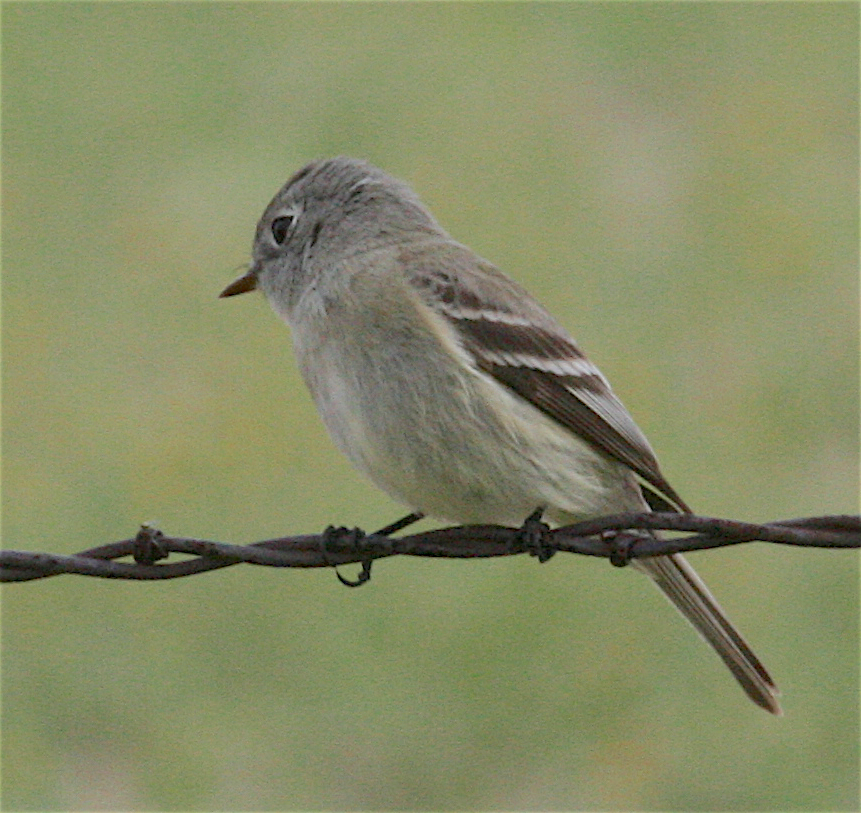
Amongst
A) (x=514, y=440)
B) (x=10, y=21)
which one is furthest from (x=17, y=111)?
(x=514, y=440)

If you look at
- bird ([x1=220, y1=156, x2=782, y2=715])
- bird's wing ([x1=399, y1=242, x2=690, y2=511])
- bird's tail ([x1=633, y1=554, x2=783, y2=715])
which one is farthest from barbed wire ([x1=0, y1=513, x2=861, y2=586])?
bird's tail ([x1=633, y1=554, x2=783, y2=715])

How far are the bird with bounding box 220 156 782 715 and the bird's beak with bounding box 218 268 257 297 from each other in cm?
59

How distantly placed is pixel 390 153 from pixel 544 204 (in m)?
1.20

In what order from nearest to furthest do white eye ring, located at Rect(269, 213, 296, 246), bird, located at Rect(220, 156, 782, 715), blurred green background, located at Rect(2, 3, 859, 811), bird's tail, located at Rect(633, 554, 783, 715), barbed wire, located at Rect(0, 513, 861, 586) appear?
barbed wire, located at Rect(0, 513, 861, 586), bird, located at Rect(220, 156, 782, 715), bird's tail, located at Rect(633, 554, 783, 715), white eye ring, located at Rect(269, 213, 296, 246), blurred green background, located at Rect(2, 3, 859, 811)

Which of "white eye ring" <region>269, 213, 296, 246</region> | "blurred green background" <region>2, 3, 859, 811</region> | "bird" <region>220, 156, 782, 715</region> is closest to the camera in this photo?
"bird" <region>220, 156, 782, 715</region>

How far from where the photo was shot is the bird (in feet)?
16.0

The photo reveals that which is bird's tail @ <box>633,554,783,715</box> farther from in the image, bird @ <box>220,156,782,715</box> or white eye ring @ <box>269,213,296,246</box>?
→ white eye ring @ <box>269,213,296,246</box>

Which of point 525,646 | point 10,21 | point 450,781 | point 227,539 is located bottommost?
point 450,781

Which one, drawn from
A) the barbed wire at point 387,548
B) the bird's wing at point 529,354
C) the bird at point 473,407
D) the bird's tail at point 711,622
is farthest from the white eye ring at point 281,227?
the barbed wire at point 387,548

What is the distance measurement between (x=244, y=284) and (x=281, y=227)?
0.84 ft

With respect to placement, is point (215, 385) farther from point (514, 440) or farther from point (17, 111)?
point (514, 440)

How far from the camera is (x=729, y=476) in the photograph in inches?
330

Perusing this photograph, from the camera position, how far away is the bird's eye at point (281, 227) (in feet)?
19.7

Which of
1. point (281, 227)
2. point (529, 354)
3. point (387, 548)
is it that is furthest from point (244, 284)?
point (387, 548)
